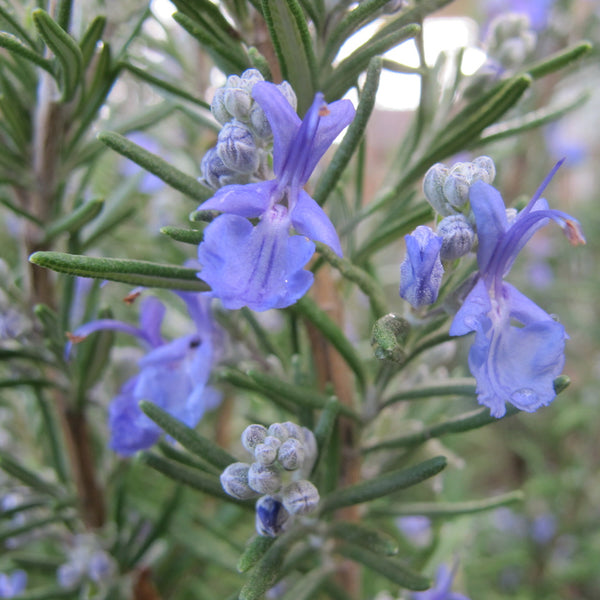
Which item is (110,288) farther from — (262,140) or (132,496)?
(262,140)

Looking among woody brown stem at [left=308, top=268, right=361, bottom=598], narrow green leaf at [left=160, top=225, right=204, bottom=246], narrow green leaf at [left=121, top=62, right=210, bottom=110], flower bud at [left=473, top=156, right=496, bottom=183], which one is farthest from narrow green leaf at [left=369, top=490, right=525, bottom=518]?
narrow green leaf at [left=121, top=62, right=210, bottom=110]

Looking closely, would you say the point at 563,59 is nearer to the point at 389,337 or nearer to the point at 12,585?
the point at 389,337

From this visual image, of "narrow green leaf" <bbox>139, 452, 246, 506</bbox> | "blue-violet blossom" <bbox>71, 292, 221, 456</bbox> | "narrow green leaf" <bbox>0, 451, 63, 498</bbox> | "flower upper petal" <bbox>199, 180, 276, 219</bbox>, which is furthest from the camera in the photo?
"narrow green leaf" <bbox>0, 451, 63, 498</bbox>

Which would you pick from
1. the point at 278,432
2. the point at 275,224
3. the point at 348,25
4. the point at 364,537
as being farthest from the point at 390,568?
the point at 348,25

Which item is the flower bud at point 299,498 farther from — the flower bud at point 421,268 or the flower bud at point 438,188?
the flower bud at point 438,188

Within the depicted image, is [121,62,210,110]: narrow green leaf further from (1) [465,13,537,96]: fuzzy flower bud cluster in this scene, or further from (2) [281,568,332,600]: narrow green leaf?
(2) [281,568,332,600]: narrow green leaf

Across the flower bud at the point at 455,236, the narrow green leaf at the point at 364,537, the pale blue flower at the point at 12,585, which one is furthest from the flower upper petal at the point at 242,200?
the pale blue flower at the point at 12,585

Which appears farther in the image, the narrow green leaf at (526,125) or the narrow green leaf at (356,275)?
the narrow green leaf at (526,125)
